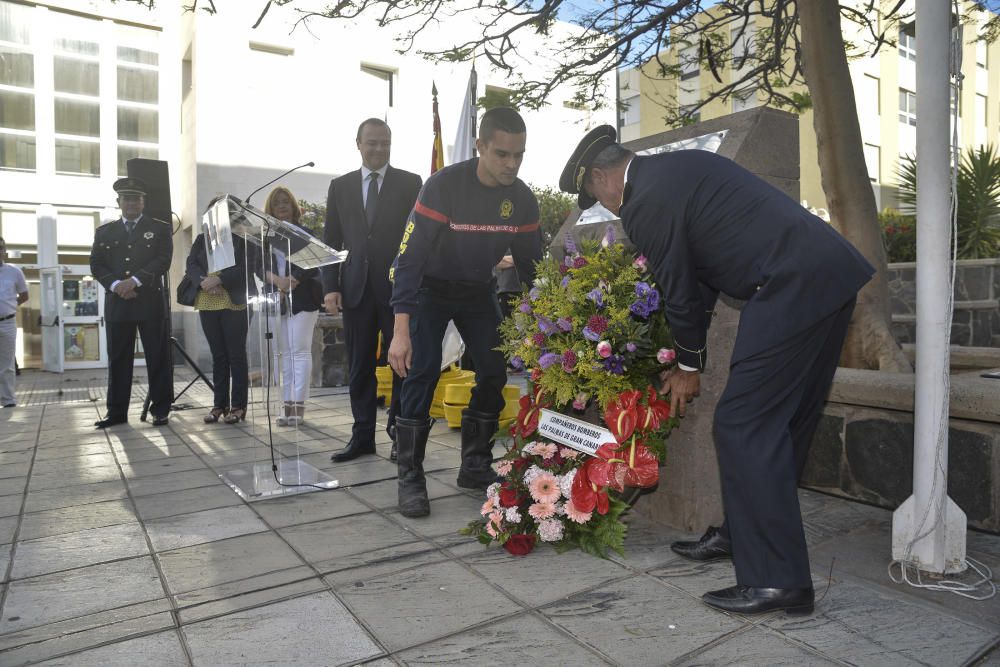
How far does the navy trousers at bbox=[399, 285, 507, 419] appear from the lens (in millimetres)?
3697

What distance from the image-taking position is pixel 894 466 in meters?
3.45

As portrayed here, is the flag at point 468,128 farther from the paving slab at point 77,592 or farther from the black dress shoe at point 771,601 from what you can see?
the black dress shoe at point 771,601

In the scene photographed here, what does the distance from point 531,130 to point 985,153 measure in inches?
542

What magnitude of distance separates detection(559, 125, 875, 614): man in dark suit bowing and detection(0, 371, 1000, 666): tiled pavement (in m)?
0.23

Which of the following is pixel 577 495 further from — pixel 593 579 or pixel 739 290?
pixel 739 290

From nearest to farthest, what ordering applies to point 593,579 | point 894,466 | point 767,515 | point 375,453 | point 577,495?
point 767,515 < point 593,579 < point 577,495 < point 894,466 < point 375,453

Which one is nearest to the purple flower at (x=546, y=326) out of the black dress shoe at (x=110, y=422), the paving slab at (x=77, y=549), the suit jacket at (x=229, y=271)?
the paving slab at (x=77, y=549)

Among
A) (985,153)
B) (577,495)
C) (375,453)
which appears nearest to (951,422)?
(577,495)

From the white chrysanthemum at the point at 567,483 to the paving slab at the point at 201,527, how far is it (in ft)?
4.61

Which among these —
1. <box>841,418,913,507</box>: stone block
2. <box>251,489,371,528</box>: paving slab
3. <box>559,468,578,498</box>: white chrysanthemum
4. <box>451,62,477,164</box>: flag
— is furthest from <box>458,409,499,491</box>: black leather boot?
<box>451,62,477,164</box>: flag

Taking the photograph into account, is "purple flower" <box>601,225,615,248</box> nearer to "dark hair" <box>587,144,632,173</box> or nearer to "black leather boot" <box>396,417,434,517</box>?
"dark hair" <box>587,144,632,173</box>

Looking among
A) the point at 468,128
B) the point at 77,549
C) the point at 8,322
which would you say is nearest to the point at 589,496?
the point at 77,549

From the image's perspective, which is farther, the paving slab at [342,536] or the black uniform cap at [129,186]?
the black uniform cap at [129,186]

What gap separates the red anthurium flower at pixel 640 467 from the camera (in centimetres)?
293
